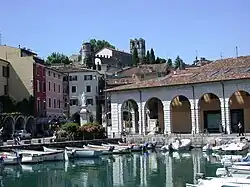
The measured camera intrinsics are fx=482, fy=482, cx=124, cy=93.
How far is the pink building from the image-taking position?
71438mm

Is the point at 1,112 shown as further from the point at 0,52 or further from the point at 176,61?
the point at 176,61

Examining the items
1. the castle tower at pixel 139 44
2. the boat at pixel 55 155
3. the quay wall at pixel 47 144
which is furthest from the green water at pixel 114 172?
the castle tower at pixel 139 44

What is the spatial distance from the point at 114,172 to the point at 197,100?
23271mm

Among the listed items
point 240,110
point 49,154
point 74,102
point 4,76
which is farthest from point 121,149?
point 74,102

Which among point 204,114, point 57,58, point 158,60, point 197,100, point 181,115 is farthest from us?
point 158,60

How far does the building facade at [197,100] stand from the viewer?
51.5 metres

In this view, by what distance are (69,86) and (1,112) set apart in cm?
2100

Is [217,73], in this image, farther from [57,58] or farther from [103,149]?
[57,58]

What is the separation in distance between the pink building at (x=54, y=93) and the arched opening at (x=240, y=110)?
91.5 ft

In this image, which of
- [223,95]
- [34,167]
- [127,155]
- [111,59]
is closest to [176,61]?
[111,59]

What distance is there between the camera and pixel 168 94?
55.6 m

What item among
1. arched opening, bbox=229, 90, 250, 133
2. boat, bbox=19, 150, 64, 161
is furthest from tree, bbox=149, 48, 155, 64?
boat, bbox=19, 150, 64, 161

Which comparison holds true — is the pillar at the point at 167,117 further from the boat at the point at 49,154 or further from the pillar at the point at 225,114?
the boat at the point at 49,154

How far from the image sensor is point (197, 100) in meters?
53.4
